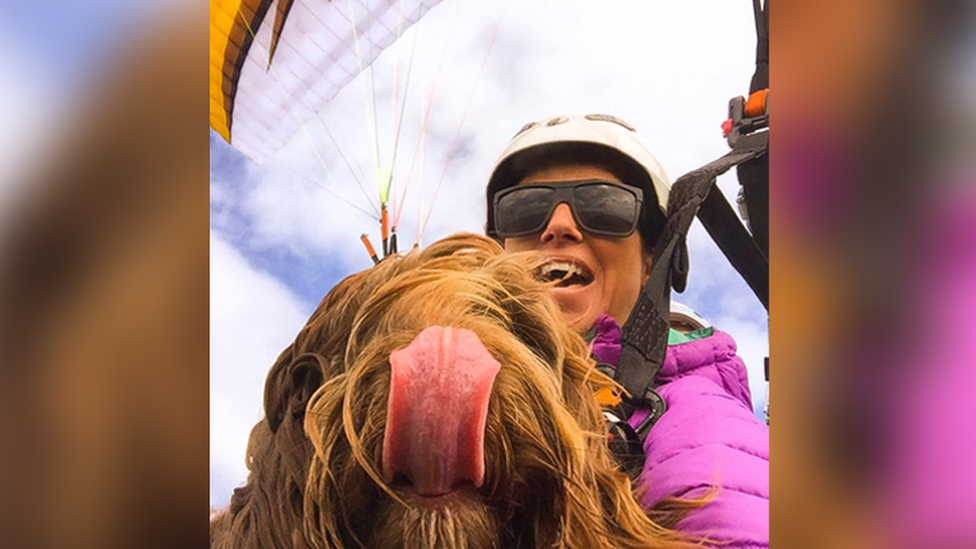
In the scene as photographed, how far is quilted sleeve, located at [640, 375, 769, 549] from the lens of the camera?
58.9 inches

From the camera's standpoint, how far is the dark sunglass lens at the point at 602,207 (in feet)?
5.02

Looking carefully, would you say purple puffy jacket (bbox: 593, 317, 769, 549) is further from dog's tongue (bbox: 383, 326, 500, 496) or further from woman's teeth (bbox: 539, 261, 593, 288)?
dog's tongue (bbox: 383, 326, 500, 496)

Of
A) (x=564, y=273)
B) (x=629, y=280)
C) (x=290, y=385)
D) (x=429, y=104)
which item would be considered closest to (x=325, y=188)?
(x=429, y=104)

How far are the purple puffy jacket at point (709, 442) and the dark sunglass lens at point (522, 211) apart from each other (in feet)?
0.74

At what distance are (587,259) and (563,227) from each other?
0.25 ft

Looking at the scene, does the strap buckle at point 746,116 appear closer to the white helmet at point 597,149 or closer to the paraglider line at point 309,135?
the white helmet at point 597,149

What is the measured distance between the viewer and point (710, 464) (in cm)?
151

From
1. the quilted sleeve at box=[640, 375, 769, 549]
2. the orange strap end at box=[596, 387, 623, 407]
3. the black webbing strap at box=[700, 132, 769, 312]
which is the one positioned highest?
the black webbing strap at box=[700, 132, 769, 312]
